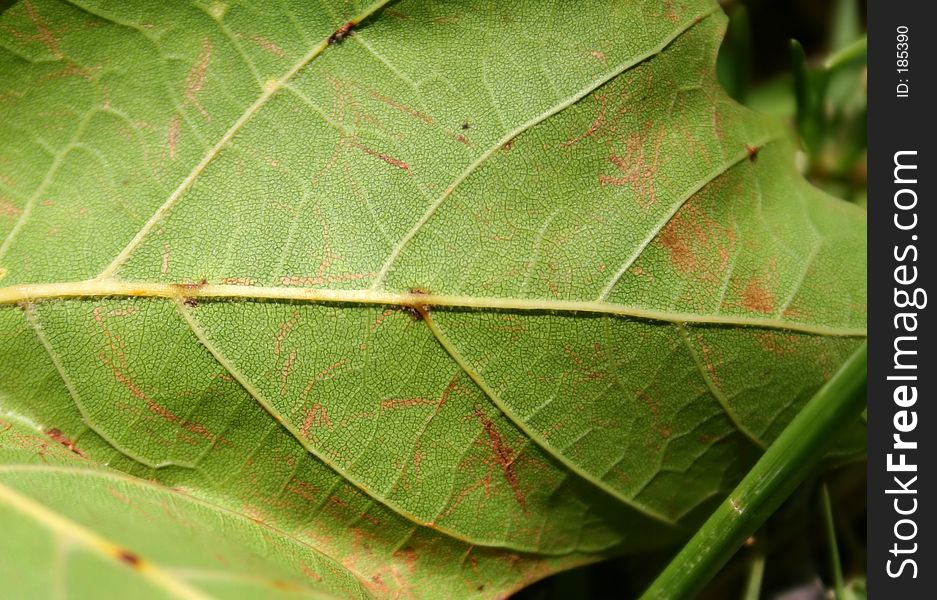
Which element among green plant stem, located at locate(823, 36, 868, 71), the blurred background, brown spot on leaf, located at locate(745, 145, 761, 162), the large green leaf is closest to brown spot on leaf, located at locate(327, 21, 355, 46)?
the large green leaf

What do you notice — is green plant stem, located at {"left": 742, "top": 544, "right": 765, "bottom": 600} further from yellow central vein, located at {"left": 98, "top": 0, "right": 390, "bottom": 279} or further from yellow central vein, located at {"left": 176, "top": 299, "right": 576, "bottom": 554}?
yellow central vein, located at {"left": 98, "top": 0, "right": 390, "bottom": 279}

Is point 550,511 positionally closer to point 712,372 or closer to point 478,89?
point 712,372

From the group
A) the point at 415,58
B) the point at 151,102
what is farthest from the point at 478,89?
the point at 151,102

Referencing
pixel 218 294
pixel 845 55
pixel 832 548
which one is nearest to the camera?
pixel 218 294

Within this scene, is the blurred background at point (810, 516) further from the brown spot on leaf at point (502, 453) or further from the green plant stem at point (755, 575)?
the brown spot on leaf at point (502, 453)

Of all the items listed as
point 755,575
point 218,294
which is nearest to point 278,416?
point 218,294

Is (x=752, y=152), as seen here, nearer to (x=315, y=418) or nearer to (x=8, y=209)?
(x=315, y=418)
